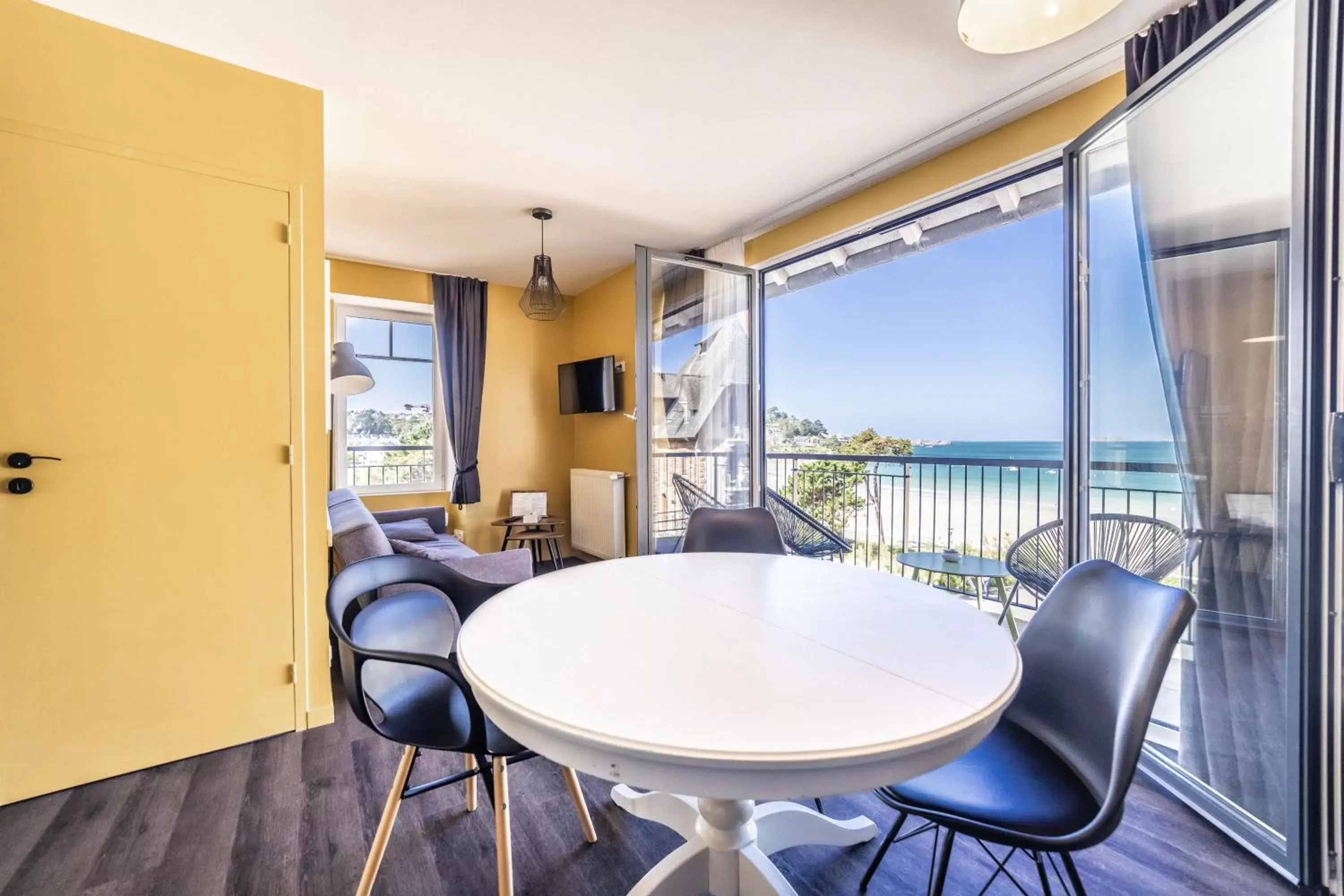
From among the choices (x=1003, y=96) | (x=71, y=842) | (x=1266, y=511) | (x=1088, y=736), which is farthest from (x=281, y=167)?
(x=1266, y=511)

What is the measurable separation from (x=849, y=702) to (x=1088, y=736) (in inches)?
26.3

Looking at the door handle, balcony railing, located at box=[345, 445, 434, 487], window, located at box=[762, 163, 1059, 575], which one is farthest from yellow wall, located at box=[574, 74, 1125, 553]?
the door handle

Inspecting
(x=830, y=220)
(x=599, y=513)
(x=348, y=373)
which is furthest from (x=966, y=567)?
(x=348, y=373)

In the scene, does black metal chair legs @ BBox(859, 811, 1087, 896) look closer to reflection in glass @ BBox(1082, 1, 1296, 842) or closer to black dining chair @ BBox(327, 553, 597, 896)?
reflection in glass @ BBox(1082, 1, 1296, 842)

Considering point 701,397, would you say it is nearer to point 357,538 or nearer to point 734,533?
point 734,533

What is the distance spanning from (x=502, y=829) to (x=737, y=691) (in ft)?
2.59

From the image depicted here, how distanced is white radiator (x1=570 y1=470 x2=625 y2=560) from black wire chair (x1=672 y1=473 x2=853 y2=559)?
100 cm

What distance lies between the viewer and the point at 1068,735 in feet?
3.83

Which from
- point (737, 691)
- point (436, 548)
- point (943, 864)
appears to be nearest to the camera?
point (737, 691)

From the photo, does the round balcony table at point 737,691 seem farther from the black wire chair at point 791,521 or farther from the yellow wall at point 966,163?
the yellow wall at point 966,163

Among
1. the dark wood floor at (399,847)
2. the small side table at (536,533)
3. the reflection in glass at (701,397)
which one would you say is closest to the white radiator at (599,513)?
the small side table at (536,533)

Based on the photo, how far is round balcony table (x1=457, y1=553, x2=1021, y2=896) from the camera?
731 millimetres

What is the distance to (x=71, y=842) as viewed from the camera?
1.56 metres

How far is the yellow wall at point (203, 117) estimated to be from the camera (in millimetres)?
1753
